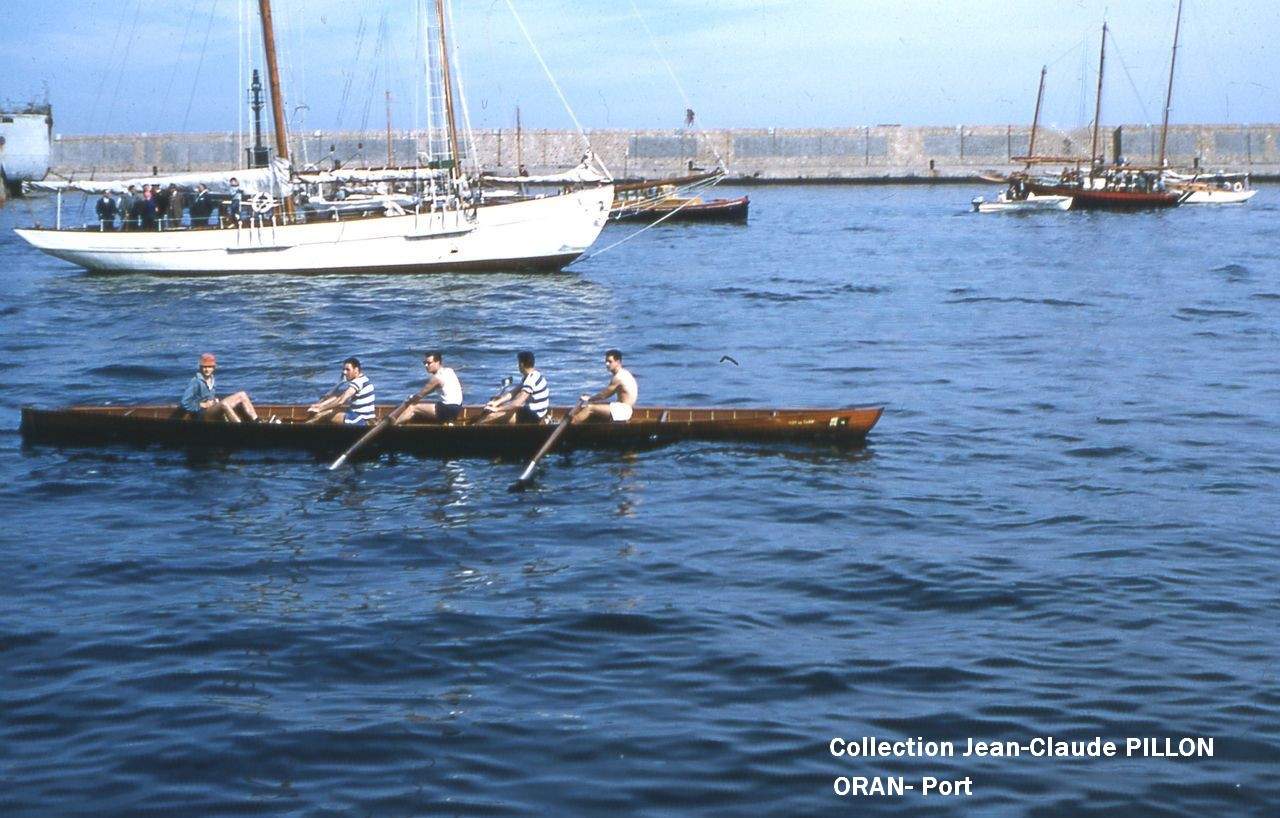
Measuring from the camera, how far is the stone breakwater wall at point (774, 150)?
109 meters

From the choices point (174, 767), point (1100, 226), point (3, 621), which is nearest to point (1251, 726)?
point (174, 767)

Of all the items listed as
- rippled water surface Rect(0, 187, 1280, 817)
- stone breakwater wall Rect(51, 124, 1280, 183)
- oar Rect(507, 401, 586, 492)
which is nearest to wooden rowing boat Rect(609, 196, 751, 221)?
stone breakwater wall Rect(51, 124, 1280, 183)

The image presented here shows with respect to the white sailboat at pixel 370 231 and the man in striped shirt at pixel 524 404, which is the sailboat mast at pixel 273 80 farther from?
the man in striped shirt at pixel 524 404

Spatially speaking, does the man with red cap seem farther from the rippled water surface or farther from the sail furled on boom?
the sail furled on boom

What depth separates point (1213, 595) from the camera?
14352 millimetres

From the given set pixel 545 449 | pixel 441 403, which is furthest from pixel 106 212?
pixel 545 449

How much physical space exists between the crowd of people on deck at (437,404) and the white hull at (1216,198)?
76657 millimetres

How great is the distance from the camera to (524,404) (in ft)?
66.5

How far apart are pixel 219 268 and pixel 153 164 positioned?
2745 inches

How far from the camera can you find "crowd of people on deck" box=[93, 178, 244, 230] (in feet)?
147

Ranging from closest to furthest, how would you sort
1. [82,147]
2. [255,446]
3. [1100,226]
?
[255,446] → [1100,226] → [82,147]

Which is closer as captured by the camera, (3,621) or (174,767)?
(174,767)

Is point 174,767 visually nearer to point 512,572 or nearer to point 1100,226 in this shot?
point 512,572

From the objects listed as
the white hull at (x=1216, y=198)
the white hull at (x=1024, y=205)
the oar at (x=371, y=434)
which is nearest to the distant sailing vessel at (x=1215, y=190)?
the white hull at (x=1216, y=198)
